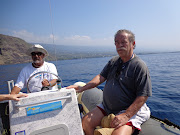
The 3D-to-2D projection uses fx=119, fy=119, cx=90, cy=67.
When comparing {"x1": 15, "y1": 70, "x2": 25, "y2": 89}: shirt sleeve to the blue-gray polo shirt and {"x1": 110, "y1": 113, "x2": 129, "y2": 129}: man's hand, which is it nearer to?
the blue-gray polo shirt

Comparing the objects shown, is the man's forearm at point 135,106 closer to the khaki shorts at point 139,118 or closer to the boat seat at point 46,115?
the khaki shorts at point 139,118

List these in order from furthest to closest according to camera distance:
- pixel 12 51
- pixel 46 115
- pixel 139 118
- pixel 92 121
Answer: pixel 12 51 → pixel 92 121 → pixel 139 118 → pixel 46 115

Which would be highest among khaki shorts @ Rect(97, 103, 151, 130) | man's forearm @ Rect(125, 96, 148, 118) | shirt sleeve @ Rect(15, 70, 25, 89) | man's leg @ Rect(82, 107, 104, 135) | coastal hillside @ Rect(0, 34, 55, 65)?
coastal hillside @ Rect(0, 34, 55, 65)

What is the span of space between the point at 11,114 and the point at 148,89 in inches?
63.3

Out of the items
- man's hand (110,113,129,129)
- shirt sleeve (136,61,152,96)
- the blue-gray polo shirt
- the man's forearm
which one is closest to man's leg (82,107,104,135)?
the blue-gray polo shirt

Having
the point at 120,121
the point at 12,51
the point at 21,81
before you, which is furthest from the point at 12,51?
the point at 120,121

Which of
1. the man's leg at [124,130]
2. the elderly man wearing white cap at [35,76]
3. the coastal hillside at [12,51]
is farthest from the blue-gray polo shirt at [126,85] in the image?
the coastal hillside at [12,51]

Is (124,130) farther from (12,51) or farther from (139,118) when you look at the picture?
(12,51)

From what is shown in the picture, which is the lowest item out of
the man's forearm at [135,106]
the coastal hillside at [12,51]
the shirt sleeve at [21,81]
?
the man's forearm at [135,106]

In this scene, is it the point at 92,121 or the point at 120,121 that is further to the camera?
the point at 92,121

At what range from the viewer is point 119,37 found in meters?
1.75

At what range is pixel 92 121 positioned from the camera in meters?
1.85

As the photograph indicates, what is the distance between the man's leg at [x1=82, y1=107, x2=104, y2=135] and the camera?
71.7 inches

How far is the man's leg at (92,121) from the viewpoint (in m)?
1.82
